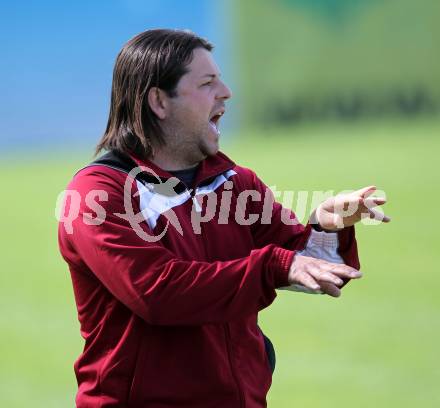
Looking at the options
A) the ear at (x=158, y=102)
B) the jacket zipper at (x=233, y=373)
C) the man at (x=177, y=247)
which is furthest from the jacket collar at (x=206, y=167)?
the jacket zipper at (x=233, y=373)

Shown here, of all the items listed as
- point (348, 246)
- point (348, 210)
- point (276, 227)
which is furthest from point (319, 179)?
point (348, 210)

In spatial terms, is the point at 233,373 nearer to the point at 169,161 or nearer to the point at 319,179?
the point at 169,161

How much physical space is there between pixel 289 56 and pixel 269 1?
30.5 inches

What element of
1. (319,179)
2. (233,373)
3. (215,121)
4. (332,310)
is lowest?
(319,179)

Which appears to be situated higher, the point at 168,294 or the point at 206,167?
the point at 206,167

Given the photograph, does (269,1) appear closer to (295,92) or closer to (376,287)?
(295,92)

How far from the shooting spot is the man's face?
6.93 ft

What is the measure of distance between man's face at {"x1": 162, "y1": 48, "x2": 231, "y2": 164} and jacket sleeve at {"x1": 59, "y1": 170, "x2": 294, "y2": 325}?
30cm

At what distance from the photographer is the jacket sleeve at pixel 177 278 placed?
5.98 feet

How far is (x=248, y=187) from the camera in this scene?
2248 millimetres

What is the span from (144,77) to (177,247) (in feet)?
1.34

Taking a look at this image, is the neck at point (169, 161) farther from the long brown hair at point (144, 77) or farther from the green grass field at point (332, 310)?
the green grass field at point (332, 310)

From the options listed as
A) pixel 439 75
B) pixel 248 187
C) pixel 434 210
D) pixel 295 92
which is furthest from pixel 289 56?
pixel 248 187

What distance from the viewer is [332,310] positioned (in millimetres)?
5719
